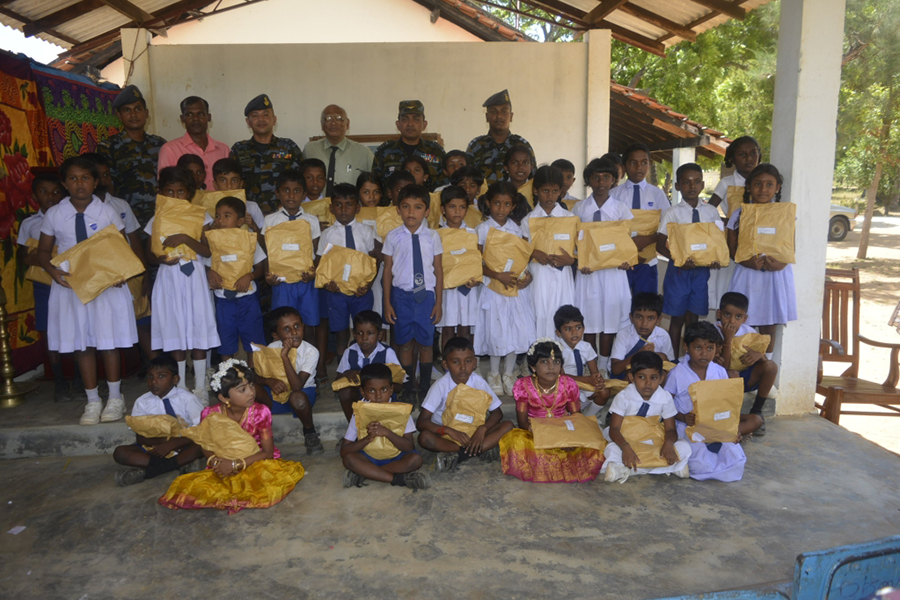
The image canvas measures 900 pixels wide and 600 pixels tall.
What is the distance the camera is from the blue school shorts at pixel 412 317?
439 cm

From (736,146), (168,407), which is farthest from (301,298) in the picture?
(736,146)

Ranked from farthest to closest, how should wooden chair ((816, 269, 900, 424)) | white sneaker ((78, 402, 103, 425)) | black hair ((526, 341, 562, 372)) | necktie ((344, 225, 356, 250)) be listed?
wooden chair ((816, 269, 900, 424)), necktie ((344, 225, 356, 250)), white sneaker ((78, 402, 103, 425)), black hair ((526, 341, 562, 372))

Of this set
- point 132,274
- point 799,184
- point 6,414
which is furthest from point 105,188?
point 799,184

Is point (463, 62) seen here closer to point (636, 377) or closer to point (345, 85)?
point (345, 85)

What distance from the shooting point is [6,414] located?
14.7ft

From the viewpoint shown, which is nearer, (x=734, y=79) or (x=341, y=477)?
(x=341, y=477)

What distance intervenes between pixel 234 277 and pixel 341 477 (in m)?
1.60

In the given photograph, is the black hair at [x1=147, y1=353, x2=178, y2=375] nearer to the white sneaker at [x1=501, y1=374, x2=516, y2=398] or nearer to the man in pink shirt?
the man in pink shirt

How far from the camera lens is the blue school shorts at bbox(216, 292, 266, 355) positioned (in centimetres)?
444

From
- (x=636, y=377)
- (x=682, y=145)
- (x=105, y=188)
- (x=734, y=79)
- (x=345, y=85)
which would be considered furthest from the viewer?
(x=734, y=79)

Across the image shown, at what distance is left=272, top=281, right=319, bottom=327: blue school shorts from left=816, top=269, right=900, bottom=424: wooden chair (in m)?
4.12

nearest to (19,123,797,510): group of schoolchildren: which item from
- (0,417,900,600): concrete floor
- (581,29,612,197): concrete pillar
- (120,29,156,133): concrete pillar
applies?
(0,417,900,600): concrete floor

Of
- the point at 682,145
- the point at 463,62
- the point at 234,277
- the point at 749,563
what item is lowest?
the point at 749,563

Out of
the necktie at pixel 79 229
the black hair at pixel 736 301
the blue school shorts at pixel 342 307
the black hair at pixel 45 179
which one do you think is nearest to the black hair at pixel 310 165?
the blue school shorts at pixel 342 307
